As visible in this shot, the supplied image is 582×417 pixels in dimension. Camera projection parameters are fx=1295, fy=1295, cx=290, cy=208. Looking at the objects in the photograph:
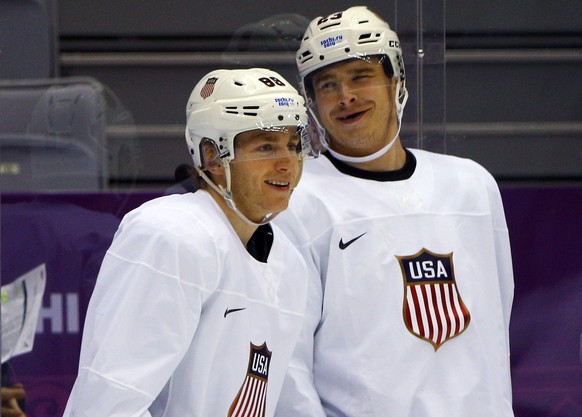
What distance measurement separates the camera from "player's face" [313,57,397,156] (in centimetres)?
295

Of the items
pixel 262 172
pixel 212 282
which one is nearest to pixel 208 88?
pixel 262 172

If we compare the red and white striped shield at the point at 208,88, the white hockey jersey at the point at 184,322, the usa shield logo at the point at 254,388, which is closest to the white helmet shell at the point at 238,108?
the red and white striped shield at the point at 208,88

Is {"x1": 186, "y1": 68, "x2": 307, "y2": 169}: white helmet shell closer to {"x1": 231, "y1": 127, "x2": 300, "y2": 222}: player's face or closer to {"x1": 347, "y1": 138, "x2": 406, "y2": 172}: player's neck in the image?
{"x1": 231, "y1": 127, "x2": 300, "y2": 222}: player's face

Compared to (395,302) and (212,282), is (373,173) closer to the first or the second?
(395,302)

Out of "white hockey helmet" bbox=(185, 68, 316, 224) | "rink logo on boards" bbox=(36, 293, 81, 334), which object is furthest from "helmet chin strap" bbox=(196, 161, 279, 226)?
"rink logo on boards" bbox=(36, 293, 81, 334)

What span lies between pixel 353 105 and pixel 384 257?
0.36 metres

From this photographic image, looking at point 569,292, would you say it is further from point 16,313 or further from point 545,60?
point 16,313

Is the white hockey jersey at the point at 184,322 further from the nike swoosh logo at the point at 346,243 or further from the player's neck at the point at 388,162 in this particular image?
the player's neck at the point at 388,162

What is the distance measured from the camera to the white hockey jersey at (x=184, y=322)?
2.34m

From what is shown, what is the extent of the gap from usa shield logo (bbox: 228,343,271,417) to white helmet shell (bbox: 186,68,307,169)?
0.40 m

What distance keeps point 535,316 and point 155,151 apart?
1.05 m

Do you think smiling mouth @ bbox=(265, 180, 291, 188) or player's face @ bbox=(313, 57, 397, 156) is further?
player's face @ bbox=(313, 57, 397, 156)

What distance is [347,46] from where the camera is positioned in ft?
9.58

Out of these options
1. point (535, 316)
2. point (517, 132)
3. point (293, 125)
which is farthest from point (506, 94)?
point (293, 125)
